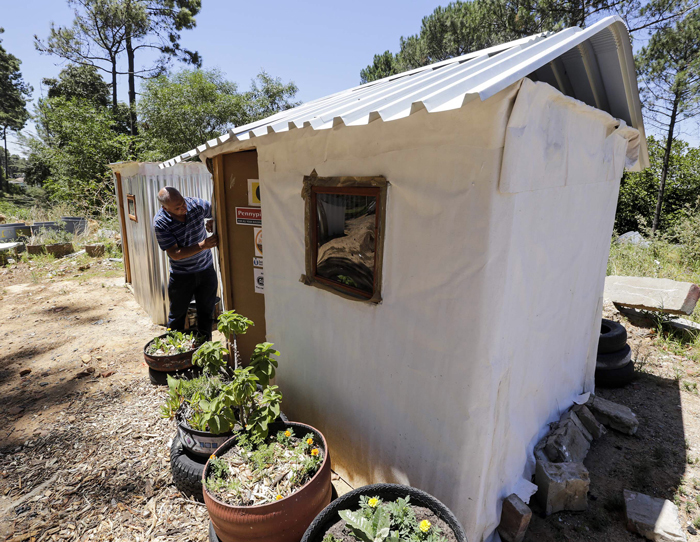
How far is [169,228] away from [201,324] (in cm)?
142

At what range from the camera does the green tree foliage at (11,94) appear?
29.5 m

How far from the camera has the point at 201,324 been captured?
5.36 metres

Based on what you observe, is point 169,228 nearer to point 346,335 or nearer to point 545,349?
point 346,335

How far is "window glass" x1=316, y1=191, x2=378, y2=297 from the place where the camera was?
2.84 m

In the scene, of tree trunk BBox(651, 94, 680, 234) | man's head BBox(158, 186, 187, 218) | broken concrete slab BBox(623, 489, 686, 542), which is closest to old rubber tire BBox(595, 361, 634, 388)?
broken concrete slab BBox(623, 489, 686, 542)

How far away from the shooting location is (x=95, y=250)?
11.9 meters

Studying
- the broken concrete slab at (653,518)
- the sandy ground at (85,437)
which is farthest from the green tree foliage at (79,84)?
the broken concrete slab at (653,518)

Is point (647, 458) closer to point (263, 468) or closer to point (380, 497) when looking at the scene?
point (380, 497)

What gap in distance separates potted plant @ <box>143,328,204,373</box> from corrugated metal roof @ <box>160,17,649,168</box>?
2.33m

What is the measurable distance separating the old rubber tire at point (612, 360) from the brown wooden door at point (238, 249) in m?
4.24

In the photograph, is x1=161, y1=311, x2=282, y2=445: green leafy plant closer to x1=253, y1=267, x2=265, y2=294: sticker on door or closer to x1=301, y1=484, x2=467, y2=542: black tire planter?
x1=301, y1=484, x2=467, y2=542: black tire planter

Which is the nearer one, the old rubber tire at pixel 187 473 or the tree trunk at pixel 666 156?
the old rubber tire at pixel 187 473

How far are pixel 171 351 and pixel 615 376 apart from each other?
18.4ft

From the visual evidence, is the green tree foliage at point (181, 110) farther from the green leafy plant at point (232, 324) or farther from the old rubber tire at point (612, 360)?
the old rubber tire at point (612, 360)
